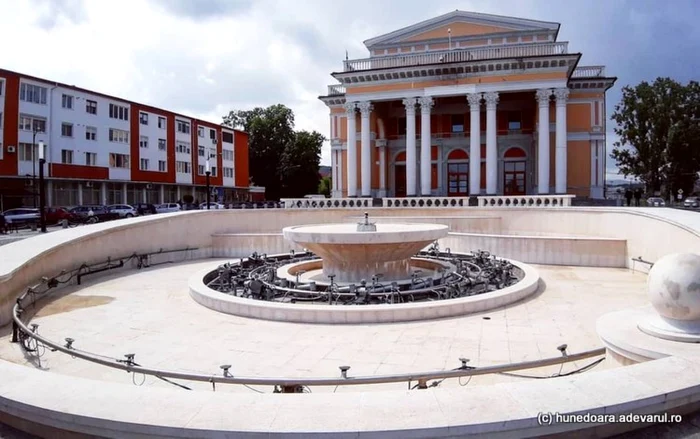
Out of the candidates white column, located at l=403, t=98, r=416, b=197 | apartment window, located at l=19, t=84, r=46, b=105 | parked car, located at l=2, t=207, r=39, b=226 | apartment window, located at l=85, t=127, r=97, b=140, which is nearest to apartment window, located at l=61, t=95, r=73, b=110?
apartment window, located at l=19, t=84, r=46, b=105

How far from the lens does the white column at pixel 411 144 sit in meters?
36.7

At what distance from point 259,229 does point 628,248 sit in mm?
15005

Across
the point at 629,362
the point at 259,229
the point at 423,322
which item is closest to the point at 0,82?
the point at 259,229

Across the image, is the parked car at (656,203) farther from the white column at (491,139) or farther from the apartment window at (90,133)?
the apartment window at (90,133)

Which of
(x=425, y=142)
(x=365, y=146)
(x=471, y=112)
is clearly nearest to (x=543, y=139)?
(x=471, y=112)

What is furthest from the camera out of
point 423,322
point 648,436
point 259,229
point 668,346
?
point 259,229

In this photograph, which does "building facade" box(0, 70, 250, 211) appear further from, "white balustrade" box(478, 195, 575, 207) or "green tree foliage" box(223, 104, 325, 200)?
"white balustrade" box(478, 195, 575, 207)

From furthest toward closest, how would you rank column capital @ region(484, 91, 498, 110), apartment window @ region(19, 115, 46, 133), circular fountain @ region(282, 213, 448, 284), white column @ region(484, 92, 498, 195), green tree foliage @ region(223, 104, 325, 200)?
green tree foliage @ region(223, 104, 325, 200) → apartment window @ region(19, 115, 46, 133) → white column @ region(484, 92, 498, 195) → column capital @ region(484, 91, 498, 110) → circular fountain @ region(282, 213, 448, 284)

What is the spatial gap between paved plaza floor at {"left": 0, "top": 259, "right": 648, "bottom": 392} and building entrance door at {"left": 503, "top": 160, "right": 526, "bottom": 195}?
2986cm

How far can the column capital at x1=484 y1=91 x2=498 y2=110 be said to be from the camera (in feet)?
114

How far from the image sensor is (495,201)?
28.3 m

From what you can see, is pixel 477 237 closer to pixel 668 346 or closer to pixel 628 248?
pixel 628 248

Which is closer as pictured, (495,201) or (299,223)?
(299,223)

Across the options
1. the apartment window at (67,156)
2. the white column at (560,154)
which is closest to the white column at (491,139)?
the white column at (560,154)
